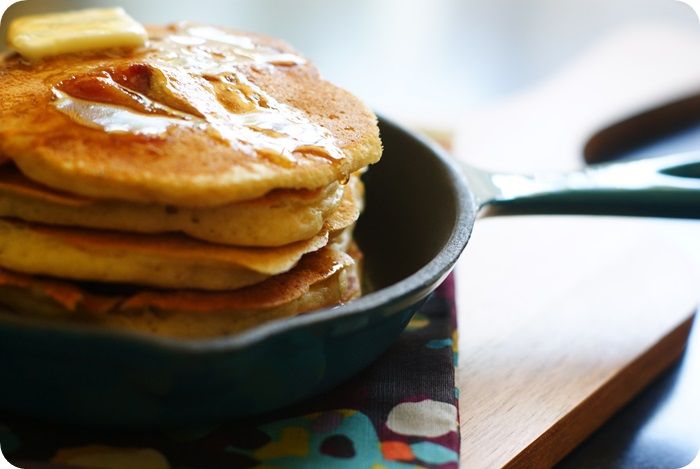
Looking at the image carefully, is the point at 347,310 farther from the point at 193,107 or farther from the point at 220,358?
the point at 193,107

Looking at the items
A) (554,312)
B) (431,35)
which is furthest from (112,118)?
(431,35)

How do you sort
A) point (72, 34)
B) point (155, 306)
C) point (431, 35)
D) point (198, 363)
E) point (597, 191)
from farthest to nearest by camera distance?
point (431, 35)
point (597, 191)
point (72, 34)
point (155, 306)
point (198, 363)

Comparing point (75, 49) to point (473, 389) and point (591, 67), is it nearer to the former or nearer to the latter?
point (473, 389)

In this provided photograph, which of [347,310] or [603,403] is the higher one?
[347,310]

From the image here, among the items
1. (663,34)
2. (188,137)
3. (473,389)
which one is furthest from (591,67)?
(188,137)

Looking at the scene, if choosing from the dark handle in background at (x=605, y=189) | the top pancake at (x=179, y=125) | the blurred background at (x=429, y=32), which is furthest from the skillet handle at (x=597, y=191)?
the blurred background at (x=429, y=32)

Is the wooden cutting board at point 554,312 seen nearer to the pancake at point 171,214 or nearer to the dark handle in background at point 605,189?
the dark handle in background at point 605,189
